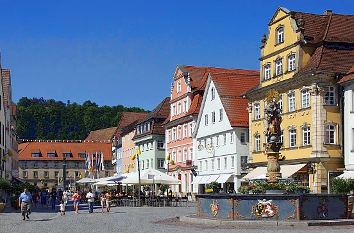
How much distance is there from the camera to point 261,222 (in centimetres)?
2516

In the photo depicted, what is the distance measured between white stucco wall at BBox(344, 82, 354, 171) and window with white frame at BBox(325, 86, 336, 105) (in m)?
1.26

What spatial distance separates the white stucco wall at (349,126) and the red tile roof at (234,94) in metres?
15.0

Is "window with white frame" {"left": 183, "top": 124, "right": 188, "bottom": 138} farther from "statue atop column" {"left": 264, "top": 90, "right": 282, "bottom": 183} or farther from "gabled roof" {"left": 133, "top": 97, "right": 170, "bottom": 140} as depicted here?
"statue atop column" {"left": 264, "top": 90, "right": 282, "bottom": 183}

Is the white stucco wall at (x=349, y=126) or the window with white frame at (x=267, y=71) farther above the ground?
the window with white frame at (x=267, y=71)

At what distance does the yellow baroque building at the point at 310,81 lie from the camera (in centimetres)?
4772

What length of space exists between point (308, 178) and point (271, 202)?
78.7 feet

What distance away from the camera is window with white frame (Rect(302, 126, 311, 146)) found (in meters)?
48.9

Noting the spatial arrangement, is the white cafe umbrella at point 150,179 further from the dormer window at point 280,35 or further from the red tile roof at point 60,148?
the red tile roof at point 60,148

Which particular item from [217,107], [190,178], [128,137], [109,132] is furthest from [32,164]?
[217,107]

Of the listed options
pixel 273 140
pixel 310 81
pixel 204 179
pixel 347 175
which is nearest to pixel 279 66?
pixel 310 81

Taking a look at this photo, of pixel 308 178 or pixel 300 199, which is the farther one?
pixel 308 178

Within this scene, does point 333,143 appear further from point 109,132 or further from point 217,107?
point 109,132

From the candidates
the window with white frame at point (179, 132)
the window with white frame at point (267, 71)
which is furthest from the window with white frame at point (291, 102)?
the window with white frame at point (179, 132)

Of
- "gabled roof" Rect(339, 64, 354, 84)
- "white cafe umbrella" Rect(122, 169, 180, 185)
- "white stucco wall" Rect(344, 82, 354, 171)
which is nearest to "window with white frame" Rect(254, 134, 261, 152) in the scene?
"white cafe umbrella" Rect(122, 169, 180, 185)
